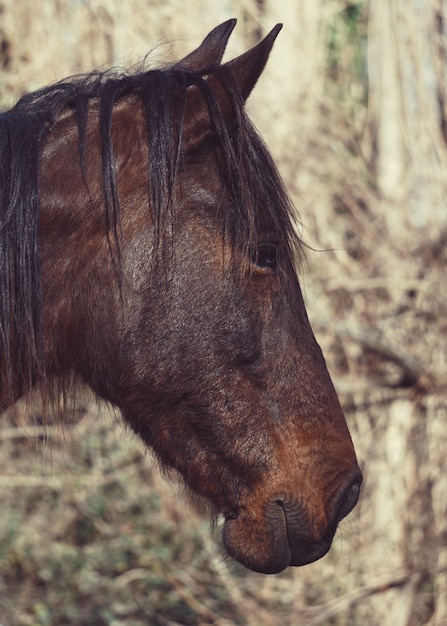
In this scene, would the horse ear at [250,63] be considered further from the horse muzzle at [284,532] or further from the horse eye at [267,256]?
the horse muzzle at [284,532]

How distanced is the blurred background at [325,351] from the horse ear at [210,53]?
2092 millimetres

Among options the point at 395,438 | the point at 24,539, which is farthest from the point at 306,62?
the point at 24,539

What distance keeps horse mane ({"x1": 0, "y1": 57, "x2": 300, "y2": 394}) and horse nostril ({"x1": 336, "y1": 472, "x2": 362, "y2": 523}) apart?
23.9 inches

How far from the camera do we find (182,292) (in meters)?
1.99

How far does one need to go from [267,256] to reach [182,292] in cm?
23

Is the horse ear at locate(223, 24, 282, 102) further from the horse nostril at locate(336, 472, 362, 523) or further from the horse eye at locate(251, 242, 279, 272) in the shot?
the horse nostril at locate(336, 472, 362, 523)

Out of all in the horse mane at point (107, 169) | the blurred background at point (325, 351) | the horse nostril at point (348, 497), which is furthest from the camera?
the blurred background at point (325, 351)

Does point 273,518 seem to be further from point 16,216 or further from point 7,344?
point 16,216

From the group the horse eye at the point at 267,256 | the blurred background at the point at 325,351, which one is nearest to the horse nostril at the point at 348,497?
the horse eye at the point at 267,256

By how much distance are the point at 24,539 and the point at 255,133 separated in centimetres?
429

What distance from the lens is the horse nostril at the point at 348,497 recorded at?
202 centimetres

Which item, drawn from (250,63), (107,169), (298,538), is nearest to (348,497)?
(298,538)

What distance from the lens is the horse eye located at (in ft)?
6.77

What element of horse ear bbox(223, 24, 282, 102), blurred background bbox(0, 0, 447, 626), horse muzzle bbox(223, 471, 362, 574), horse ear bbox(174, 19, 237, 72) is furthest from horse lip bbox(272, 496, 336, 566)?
blurred background bbox(0, 0, 447, 626)
